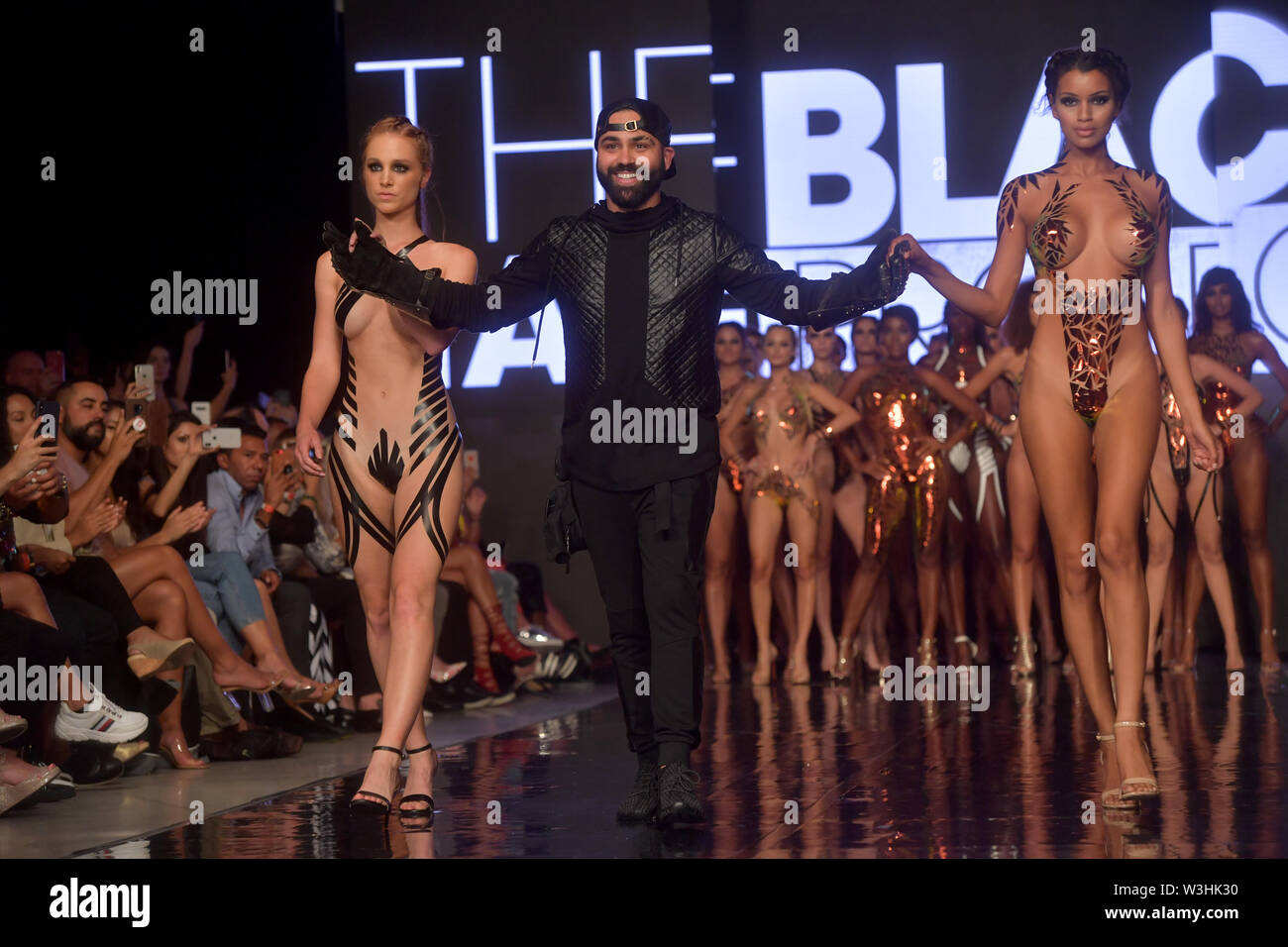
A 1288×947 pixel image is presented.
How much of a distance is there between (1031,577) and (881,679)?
95cm

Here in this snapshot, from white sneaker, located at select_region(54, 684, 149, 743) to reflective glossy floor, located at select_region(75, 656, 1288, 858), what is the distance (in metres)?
0.65

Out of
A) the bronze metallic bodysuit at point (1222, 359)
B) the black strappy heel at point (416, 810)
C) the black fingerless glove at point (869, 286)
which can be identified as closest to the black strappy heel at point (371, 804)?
the black strappy heel at point (416, 810)

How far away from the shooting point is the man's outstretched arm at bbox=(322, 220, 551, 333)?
13.1 feet

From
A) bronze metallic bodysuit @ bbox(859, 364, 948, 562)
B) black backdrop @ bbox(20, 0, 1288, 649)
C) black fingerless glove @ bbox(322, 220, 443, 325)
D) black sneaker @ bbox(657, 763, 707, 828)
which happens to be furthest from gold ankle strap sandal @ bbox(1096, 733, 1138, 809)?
black backdrop @ bbox(20, 0, 1288, 649)

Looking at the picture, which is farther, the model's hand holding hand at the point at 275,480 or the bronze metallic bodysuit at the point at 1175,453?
the bronze metallic bodysuit at the point at 1175,453

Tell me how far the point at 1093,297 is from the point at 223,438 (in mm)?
3608

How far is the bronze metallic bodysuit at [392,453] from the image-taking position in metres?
4.27

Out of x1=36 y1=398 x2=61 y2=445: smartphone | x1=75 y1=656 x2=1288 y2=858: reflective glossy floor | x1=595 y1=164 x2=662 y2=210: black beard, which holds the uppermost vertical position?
x1=595 y1=164 x2=662 y2=210: black beard

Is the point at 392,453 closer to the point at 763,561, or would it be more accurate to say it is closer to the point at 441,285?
the point at 441,285

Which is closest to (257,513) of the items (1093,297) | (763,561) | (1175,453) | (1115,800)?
(763,561)

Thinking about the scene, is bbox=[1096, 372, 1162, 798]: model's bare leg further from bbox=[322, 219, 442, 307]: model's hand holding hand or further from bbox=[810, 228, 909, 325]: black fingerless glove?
bbox=[322, 219, 442, 307]: model's hand holding hand

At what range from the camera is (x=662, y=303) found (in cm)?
413

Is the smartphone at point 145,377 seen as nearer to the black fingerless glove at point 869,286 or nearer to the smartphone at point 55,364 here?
the smartphone at point 55,364
